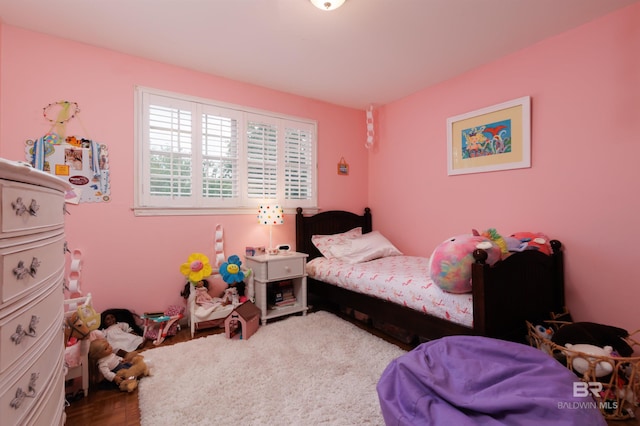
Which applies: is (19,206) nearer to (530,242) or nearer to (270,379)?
(270,379)

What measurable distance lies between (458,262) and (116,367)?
227 centimetres

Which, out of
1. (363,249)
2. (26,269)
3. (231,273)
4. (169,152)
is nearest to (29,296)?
Answer: (26,269)

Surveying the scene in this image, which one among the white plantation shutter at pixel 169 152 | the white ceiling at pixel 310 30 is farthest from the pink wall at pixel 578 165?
the white plantation shutter at pixel 169 152

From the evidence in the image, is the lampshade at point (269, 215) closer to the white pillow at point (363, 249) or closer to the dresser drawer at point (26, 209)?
the white pillow at point (363, 249)

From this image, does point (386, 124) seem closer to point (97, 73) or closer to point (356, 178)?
point (356, 178)

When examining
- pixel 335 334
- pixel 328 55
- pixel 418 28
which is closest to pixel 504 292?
pixel 335 334

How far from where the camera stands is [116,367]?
1926 mm

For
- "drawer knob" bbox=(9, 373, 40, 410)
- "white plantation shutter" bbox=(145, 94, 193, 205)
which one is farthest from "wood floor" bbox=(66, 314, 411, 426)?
"white plantation shutter" bbox=(145, 94, 193, 205)

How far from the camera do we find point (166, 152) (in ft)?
9.09

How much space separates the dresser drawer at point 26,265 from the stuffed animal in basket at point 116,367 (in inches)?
39.0

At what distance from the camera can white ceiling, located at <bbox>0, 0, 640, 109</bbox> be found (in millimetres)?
2029

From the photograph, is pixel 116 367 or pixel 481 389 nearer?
pixel 481 389

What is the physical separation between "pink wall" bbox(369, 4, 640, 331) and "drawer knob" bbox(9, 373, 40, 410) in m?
3.16

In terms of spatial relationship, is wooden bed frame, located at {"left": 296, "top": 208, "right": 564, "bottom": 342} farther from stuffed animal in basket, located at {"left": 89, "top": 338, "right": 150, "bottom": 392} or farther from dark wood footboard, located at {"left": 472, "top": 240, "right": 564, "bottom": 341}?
stuffed animal in basket, located at {"left": 89, "top": 338, "right": 150, "bottom": 392}
